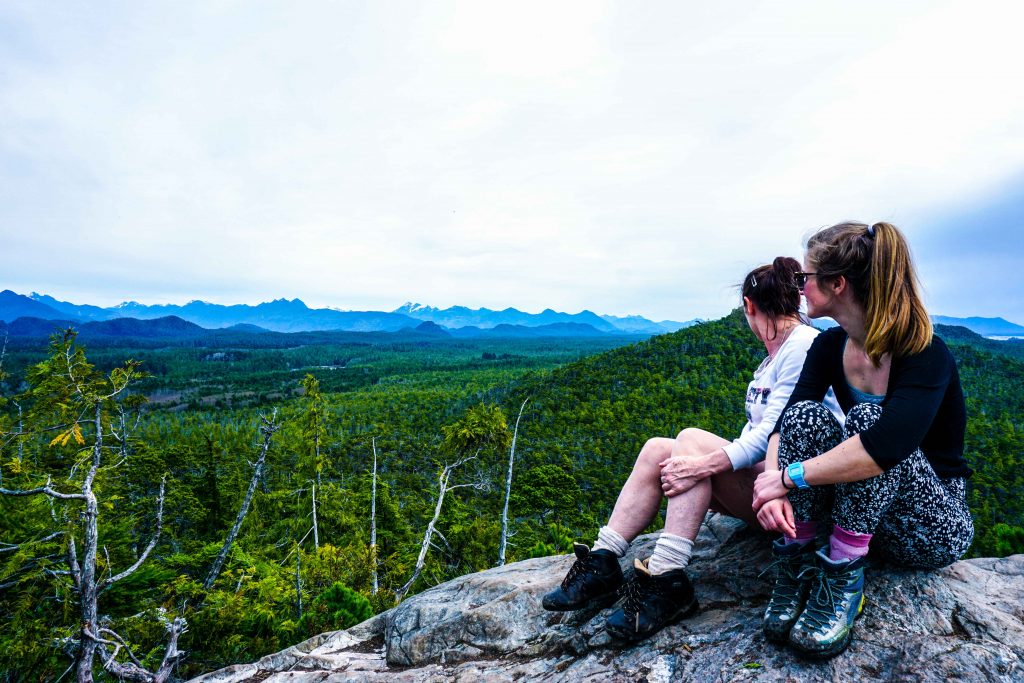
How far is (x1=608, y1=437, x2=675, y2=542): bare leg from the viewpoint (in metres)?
2.58

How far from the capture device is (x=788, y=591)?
197 centimetres

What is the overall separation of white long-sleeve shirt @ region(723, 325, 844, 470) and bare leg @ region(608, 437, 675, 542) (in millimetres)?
340

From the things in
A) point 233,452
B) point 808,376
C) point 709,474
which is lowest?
point 233,452

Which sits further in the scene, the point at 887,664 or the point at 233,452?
the point at 233,452

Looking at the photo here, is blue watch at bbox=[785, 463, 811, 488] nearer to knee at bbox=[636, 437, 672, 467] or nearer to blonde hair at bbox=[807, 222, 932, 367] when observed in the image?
blonde hair at bbox=[807, 222, 932, 367]

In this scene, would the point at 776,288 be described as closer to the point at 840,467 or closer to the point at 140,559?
the point at 840,467

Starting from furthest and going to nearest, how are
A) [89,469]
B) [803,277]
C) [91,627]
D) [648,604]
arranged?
[89,469] < [91,627] < [648,604] < [803,277]

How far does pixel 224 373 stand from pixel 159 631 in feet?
360

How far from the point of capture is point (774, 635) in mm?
1944

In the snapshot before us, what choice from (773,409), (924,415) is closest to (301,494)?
(773,409)

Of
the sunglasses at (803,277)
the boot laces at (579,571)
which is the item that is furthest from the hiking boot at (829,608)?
the sunglasses at (803,277)

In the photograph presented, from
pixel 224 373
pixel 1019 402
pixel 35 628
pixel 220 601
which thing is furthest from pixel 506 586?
pixel 224 373

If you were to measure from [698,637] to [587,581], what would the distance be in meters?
0.60

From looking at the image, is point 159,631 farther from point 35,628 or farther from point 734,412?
point 734,412
